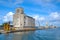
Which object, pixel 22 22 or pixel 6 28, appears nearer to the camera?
pixel 6 28

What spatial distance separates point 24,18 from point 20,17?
237 inches

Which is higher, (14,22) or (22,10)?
(22,10)

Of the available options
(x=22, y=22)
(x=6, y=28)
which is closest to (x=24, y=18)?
(x=22, y=22)

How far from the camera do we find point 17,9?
5039 inches

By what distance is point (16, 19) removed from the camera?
12444cm

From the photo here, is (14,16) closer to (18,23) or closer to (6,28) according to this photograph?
(18,23)

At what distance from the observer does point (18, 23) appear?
124 meters

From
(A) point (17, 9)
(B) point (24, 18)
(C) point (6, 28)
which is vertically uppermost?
(A) point (17, 9)

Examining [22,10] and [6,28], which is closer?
[6,28]

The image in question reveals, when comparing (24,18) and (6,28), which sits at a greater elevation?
(24,18)

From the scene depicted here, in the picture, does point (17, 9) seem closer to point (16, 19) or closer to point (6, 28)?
point (16, 19)

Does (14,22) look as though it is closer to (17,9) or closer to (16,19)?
(16,19)

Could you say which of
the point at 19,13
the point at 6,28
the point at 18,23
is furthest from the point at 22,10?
the point at 6,28

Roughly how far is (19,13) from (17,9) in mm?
4428
